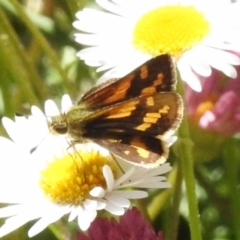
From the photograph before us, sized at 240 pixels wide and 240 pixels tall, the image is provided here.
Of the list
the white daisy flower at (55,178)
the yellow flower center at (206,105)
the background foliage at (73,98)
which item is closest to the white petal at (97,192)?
the white daisy flower at (55,178)

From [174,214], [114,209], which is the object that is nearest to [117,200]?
[114,209]

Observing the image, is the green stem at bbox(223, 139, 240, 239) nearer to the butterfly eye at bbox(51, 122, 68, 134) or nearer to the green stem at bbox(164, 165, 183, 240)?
the green stem at bbox(164, 165, 183, 240)

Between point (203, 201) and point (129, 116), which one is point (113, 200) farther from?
point (203, 201)

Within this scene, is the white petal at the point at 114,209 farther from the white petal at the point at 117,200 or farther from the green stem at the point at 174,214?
the green stem at the point at 174,214

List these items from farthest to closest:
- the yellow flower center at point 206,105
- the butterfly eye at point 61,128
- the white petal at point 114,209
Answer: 1. the yellow flower center at point 206,105
2. the butterfly eye at point 61,128
3. the white petal at point 114,209

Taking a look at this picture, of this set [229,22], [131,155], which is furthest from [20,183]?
[229,22]

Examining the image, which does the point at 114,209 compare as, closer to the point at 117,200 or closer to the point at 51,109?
the point at 117,200
